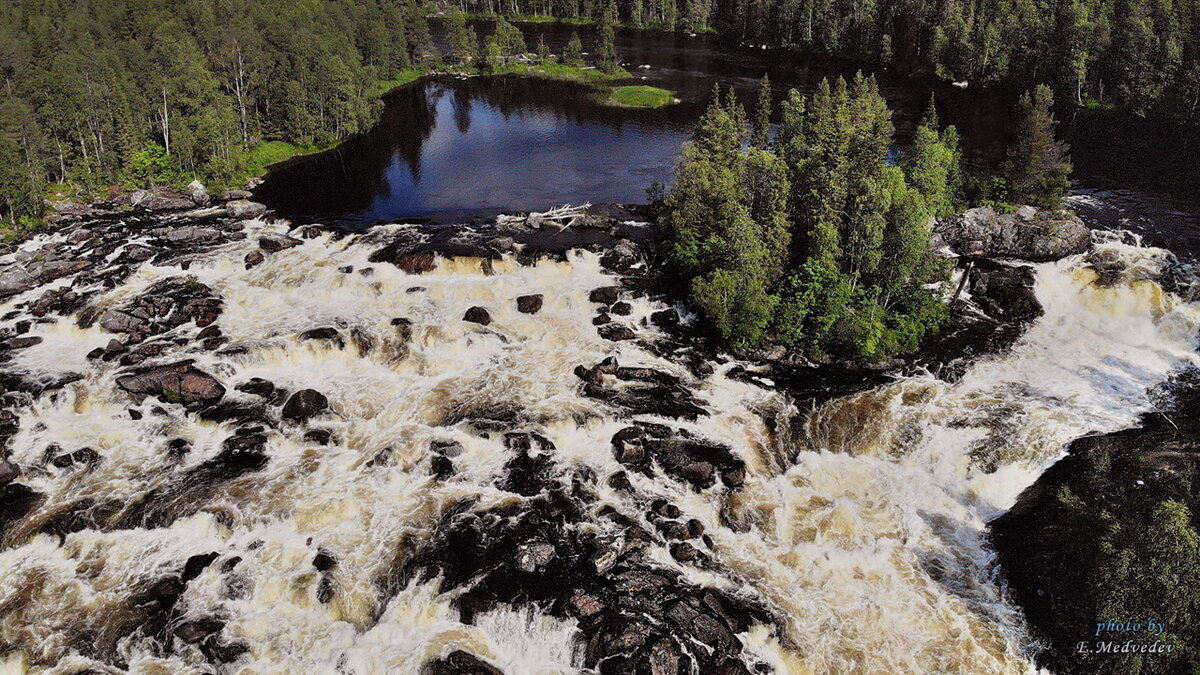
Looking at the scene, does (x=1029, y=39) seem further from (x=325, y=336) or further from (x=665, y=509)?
(x=325, y=336)

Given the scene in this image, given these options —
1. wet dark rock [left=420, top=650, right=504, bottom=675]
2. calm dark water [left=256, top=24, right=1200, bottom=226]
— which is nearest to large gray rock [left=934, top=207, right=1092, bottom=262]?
calm dark water [left=256, top=24, right=1200, bottom=226]

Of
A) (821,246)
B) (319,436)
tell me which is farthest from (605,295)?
(319,436)

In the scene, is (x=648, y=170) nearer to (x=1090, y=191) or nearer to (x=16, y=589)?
(x=1090, y=191)

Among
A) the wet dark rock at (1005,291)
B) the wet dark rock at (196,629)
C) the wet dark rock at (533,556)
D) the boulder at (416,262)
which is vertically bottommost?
the wet dark rock at (196,629)

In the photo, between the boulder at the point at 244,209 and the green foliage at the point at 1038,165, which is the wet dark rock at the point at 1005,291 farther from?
the boulder at the point at 244,209

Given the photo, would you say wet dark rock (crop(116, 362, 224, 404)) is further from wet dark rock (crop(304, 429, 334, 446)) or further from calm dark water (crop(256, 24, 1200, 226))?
calm dark water (crop(256, 24, 1200, 226))

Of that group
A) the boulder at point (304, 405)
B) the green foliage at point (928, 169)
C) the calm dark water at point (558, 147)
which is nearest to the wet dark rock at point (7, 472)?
the boulder at point (304, 405)
